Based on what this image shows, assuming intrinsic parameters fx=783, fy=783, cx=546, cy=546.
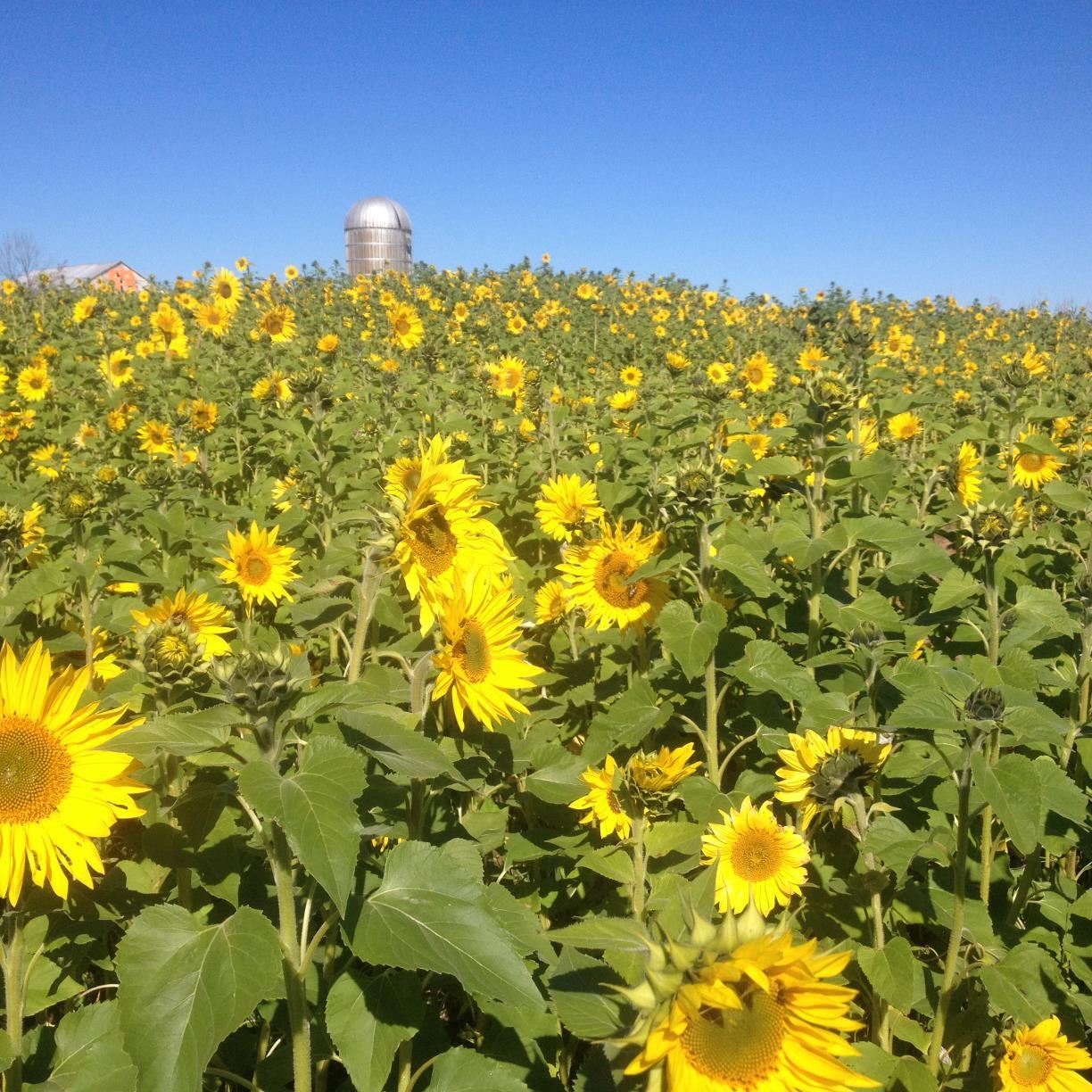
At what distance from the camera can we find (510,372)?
9.53m

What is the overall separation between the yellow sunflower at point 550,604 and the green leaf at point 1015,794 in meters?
2.33

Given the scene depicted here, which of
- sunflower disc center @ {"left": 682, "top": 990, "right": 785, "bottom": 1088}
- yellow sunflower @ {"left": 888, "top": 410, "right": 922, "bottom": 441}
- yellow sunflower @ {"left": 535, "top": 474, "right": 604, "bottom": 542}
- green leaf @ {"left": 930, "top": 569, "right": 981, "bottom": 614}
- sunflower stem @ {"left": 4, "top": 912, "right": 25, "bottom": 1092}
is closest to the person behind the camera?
sunflower disc center @ {"left": 682, "top": 990, "right": 785, "bottom": 1088}

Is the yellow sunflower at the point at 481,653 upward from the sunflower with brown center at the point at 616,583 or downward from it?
downward

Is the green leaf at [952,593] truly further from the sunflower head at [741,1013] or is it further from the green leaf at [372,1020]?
the green leaf at [372,1020]

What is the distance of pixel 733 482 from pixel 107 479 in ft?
11.8

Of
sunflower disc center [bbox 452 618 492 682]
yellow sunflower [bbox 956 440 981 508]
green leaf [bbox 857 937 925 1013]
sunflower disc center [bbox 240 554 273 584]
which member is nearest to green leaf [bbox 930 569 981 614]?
green leaf [bbox 857 937 925 1013]

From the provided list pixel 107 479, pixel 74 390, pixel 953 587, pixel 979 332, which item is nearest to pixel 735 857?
pixel 953 587

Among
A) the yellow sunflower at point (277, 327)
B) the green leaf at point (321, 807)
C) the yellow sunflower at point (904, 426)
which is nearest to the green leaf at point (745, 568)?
the green leaf at point (321, 807)

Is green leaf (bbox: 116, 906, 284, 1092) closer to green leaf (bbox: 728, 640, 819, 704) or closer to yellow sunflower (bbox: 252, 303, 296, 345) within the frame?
green leaf (bbox: 728, 640, 819, 704)

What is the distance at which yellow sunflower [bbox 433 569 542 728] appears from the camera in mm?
2090

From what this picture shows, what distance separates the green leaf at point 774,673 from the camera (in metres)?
2.69

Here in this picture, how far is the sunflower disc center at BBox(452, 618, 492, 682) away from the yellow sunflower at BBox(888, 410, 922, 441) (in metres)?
5.32

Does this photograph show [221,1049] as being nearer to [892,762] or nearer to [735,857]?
[735,857]

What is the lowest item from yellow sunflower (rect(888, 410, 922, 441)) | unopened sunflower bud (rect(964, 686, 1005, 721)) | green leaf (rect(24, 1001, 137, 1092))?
green leaf (rect(24, 1001, 137, 1092))
